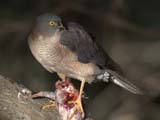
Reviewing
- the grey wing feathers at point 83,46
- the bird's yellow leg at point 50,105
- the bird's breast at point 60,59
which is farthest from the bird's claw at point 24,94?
the grey wing feathers at point 83,46

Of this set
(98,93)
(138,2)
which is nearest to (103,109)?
(98,93)

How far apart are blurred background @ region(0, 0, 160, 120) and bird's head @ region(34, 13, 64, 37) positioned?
3.52 meters

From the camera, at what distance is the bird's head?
5617 millimetres

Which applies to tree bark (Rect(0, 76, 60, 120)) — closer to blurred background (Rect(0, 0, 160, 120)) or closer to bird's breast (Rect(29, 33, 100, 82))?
bird's breast (Rect(29, 33, 100, 82))

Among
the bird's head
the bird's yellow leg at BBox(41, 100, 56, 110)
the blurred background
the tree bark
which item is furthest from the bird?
the blurred background

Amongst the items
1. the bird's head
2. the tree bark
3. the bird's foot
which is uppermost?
the bird's head

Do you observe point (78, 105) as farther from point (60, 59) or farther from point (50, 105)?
→ point (60, 59)

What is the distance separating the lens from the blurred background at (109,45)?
945 centimetres

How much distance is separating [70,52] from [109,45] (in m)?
3.69

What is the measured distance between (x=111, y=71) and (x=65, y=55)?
58cm

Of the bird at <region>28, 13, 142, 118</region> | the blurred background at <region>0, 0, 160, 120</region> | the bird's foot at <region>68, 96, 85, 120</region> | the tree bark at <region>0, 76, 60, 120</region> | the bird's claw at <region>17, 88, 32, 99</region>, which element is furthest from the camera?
the blurred background at <region>0, 0, 160, 120</region>

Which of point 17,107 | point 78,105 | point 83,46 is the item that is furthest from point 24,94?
point 83,46

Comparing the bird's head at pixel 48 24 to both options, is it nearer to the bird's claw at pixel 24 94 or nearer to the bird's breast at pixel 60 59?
the bird's breast at pixel 60 59

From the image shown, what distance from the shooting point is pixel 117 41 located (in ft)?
32.2
